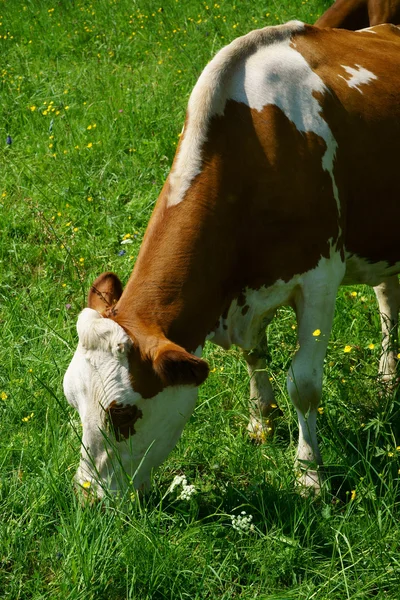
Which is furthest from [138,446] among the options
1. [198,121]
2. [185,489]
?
[198,121]

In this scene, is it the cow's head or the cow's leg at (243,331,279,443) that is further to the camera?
the cow's leg at (243,331,279,443)

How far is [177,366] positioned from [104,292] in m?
0.65

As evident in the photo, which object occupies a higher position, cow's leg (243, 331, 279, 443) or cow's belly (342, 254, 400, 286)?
cow's belly (342, 254, 400, 286)

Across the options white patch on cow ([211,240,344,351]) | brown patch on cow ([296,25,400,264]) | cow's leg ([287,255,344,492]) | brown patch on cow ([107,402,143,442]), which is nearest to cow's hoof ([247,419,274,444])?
cow's leg ([287,255,344,492])

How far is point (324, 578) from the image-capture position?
341 centimetres

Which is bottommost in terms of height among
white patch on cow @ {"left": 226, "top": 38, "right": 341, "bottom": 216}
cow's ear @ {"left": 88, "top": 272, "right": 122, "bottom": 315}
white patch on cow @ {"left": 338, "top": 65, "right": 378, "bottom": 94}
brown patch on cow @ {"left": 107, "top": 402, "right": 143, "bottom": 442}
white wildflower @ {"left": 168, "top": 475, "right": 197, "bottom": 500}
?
white wildflower @ {"left": 168, "top": 475, "right": 197, "bottom": 500}

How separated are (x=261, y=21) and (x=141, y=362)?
21.2 ft

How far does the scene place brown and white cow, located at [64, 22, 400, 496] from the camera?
343cm

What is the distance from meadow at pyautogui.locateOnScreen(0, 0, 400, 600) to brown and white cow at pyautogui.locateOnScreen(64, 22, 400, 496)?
0.24m

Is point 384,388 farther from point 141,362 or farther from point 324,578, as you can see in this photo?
point 141,362

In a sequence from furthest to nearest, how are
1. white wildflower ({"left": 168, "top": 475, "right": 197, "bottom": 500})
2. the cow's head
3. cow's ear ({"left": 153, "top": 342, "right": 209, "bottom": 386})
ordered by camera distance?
white wildflower ({"left": 168, "top": 475, "right": 197, "bottom": 500}) < the cow's head < cow's ear ({"left": 153, "top": 342, "right": 209, "bottom": 386})

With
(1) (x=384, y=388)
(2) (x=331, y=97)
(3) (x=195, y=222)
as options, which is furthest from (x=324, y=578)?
(2) (x=331, y=97)

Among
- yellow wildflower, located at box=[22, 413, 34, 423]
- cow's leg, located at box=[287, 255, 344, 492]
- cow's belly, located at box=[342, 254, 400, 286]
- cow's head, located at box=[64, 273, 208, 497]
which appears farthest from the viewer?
cow's belly, located at box=[342, 254, 400, 286]

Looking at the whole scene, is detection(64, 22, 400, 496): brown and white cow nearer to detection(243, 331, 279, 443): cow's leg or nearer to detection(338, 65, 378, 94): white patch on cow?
detection(338, 65, 378, 94): white patch on cow
